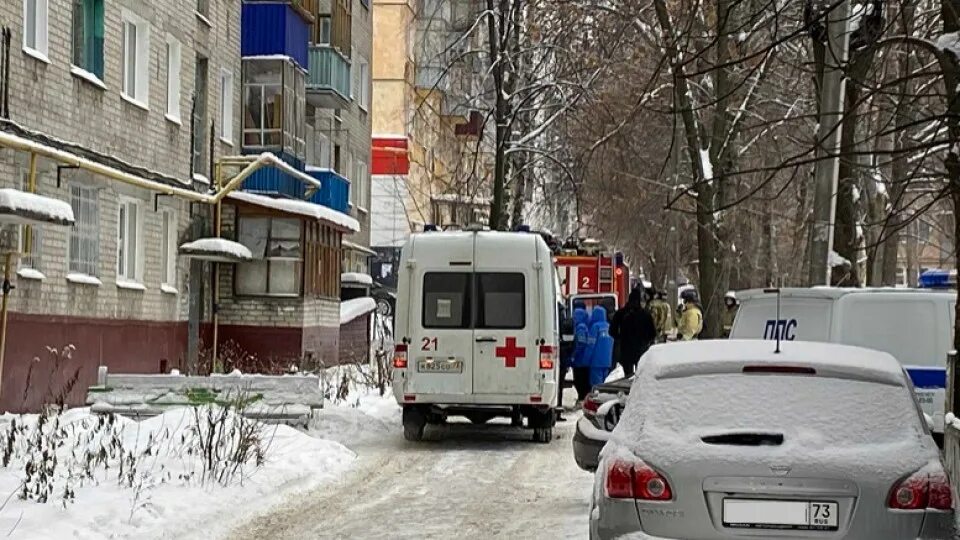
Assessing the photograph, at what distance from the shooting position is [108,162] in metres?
24.3

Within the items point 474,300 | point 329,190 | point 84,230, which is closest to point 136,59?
point 84,230

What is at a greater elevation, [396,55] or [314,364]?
[396,55]

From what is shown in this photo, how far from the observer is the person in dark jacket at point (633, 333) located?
2633 centimetres

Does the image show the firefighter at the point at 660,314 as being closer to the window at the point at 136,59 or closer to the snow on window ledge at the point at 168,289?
the snow on window ledge at the point at 168,289

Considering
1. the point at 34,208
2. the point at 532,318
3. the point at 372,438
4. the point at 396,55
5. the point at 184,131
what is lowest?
the point at 372,438

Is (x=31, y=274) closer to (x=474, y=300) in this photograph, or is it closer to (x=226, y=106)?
(x=474, y=300)

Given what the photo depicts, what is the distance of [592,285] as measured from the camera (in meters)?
38.5

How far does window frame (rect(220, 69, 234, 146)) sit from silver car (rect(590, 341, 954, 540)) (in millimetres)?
25443

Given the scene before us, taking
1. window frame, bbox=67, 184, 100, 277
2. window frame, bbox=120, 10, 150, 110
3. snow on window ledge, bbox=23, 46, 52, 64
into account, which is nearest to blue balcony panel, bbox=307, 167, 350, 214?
window frame, bbox=120, 10, 150, 110

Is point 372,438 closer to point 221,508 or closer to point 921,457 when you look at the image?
point 221,508

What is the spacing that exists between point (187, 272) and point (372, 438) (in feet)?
37.7

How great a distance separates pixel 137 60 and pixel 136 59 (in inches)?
1.9

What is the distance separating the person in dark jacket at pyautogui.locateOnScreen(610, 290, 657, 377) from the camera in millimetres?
26328

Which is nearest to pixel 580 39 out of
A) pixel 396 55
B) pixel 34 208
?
pixel 34 208
